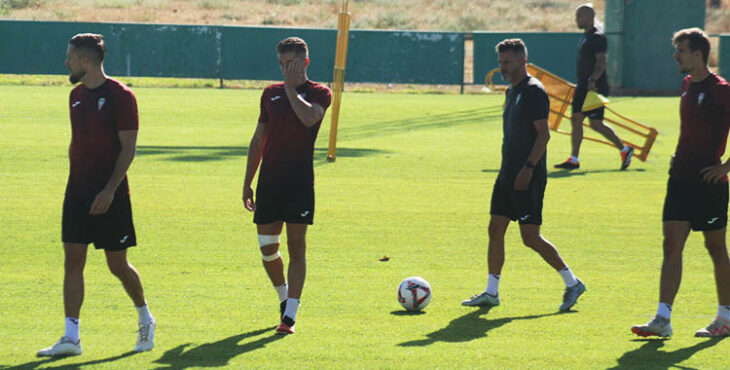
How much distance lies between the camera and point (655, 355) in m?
6.65

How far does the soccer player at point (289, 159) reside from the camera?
23.0 ft

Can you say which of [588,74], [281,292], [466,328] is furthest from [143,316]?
[588,74]

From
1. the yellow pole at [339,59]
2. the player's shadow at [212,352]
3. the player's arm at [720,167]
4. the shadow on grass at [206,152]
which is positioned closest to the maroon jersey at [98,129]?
the player's shadow at [212,352]

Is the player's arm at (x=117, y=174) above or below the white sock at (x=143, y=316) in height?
above

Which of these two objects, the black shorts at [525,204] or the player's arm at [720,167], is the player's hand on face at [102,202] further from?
the player's arm at [720,167]

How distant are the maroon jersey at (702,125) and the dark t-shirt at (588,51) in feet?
30.5

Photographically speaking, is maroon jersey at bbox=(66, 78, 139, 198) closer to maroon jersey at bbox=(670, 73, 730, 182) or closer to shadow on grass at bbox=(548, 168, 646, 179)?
maroon jersey at bbox=(670, 73, 730, 182)

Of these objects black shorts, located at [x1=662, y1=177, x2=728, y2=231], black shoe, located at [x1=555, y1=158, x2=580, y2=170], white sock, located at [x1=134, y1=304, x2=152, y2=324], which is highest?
black shorts, located at [x1=662, y1=177, x2=728, y2=231]

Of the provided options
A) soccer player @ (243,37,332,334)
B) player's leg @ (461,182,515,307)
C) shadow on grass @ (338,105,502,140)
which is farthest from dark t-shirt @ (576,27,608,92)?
soccer player @ (243,37,332,334)

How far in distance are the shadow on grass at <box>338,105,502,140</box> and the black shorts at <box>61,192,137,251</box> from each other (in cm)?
1466

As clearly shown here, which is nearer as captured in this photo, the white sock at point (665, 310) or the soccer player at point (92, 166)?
the soccer player at point (92, 166)

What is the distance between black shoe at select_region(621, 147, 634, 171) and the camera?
16.7m

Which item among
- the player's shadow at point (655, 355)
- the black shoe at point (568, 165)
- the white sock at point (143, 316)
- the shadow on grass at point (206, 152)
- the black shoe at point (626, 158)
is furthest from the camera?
the shadow on grass at point (206, 152)

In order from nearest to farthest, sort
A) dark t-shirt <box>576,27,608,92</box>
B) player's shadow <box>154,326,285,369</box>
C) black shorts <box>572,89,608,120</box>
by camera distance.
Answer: player's shadow <box>154,326,285,369</box> < dark t-shirt <box>576,27,608,92</box> < black shorts <box>572,89,608,120</box>
